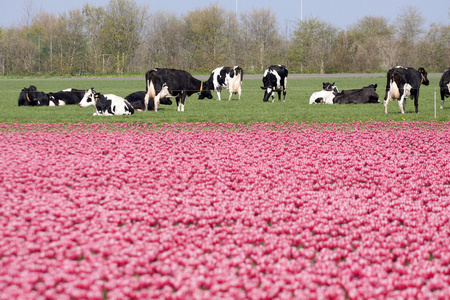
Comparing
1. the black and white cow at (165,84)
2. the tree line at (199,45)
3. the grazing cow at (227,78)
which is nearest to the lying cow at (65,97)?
the black and white cow at (165,84)

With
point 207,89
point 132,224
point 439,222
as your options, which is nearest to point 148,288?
point 132,224

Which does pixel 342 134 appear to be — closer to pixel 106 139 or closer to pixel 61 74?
pixel 106 139

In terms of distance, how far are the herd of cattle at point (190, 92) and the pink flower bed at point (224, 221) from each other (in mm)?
7257

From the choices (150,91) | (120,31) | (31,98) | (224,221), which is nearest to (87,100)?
(150,91)

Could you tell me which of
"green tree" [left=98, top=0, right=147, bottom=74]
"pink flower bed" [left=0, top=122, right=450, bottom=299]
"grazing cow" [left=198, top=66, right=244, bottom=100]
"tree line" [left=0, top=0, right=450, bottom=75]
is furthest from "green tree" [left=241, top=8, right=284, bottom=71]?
"pink flower bed" [left=0, top=122, right=450, bottom=299]

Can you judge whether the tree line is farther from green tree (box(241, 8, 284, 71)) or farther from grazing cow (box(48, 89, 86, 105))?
grazing cow (box(48, 89, 86, 105))

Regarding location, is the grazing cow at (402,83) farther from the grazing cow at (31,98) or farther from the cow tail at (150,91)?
the grazing cow at (31,98)

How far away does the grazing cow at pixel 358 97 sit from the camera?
2458 centimetres

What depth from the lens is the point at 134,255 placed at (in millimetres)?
4691

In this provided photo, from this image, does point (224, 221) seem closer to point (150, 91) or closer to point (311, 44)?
point (150, 91)

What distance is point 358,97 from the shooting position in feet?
81.0

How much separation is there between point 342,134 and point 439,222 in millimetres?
7408

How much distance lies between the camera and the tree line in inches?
3041

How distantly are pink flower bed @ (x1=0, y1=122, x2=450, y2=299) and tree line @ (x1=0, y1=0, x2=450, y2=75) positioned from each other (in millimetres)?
68051
